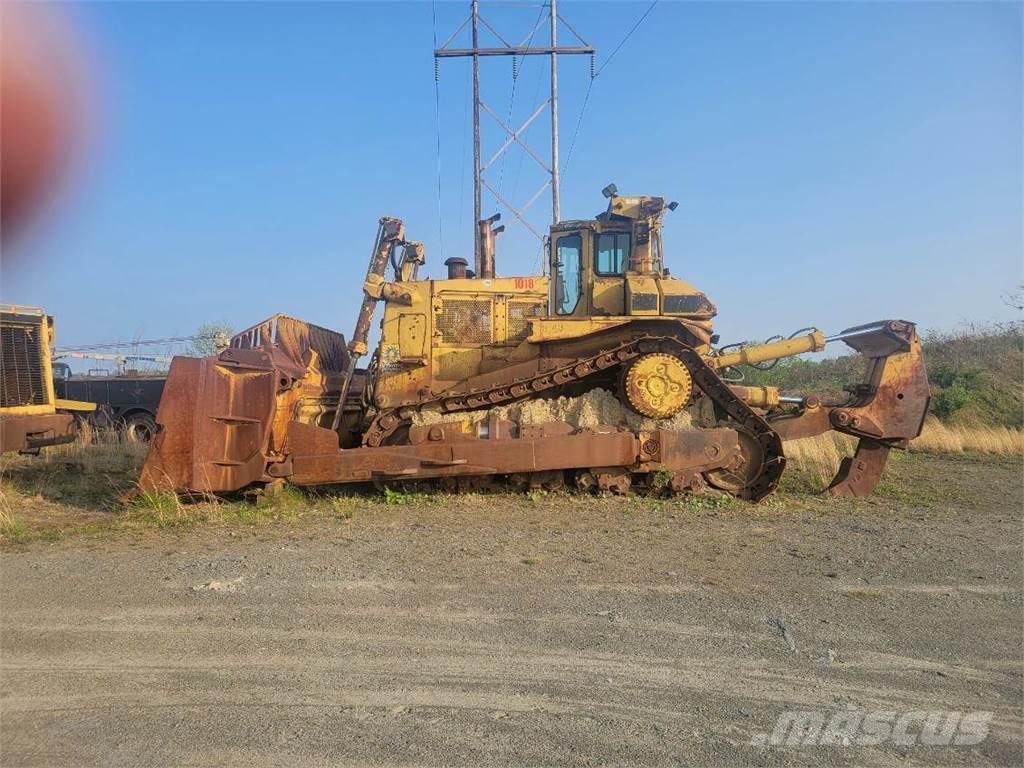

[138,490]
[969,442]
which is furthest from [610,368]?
[969,442]

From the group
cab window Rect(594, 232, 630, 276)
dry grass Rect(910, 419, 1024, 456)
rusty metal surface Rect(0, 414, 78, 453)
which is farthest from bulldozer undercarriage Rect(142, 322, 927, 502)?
dry grass Rect(910, 419, 1024, 456)

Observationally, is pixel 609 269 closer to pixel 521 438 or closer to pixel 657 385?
pixel 657 385

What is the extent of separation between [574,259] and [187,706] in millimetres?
7235

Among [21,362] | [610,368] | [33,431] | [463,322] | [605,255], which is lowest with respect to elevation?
[33,431]

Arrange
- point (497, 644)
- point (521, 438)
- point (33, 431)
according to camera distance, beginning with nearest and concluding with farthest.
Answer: point (497, 644) < point (521, 438) < point (33, 431)

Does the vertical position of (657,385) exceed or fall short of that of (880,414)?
it exceeds it

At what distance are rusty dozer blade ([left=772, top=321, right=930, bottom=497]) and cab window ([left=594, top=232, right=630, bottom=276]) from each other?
2.96 m

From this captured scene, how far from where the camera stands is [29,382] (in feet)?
35.4

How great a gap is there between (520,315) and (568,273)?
867 mm

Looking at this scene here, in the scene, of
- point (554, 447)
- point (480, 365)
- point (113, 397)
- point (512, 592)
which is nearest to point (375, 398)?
point (480, 365)

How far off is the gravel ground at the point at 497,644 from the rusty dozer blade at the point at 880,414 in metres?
2.47

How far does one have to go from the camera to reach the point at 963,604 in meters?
4.31

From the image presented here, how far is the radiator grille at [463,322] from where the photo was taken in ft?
30.0

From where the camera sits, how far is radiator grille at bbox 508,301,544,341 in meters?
9.13
